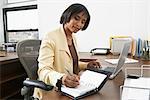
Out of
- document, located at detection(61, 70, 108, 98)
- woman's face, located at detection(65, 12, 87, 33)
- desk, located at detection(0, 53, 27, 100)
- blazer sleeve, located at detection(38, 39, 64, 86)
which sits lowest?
desk, located at detection(0, 53, 27, 100)

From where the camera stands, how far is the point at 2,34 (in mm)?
3613

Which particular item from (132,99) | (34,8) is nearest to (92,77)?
(132,99)

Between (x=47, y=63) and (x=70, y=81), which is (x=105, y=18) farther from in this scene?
(x=70, y=81)

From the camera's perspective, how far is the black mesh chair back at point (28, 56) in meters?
1.54

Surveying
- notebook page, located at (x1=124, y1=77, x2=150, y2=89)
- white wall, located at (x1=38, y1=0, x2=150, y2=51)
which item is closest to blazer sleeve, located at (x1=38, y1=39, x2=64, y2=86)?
notebook page, located at (x1=124, y1=77, x2=150, y2=89)

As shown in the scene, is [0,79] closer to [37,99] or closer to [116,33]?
[37,99]

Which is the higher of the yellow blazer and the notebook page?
the yellow blazer

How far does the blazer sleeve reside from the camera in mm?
1198

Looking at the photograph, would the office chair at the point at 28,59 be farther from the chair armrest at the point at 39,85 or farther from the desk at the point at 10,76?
the desk at the point at 10,76

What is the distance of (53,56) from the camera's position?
4.64ft

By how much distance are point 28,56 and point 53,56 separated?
286 millimetres

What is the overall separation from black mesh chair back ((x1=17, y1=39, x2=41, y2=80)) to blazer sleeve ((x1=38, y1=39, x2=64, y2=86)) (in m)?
0.24

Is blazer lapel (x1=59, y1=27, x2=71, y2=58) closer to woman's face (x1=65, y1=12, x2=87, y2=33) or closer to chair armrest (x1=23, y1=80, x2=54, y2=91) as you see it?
woman's face (x1=65, y1=12, x2=87, y2=33)

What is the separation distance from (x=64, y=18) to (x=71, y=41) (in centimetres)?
25
